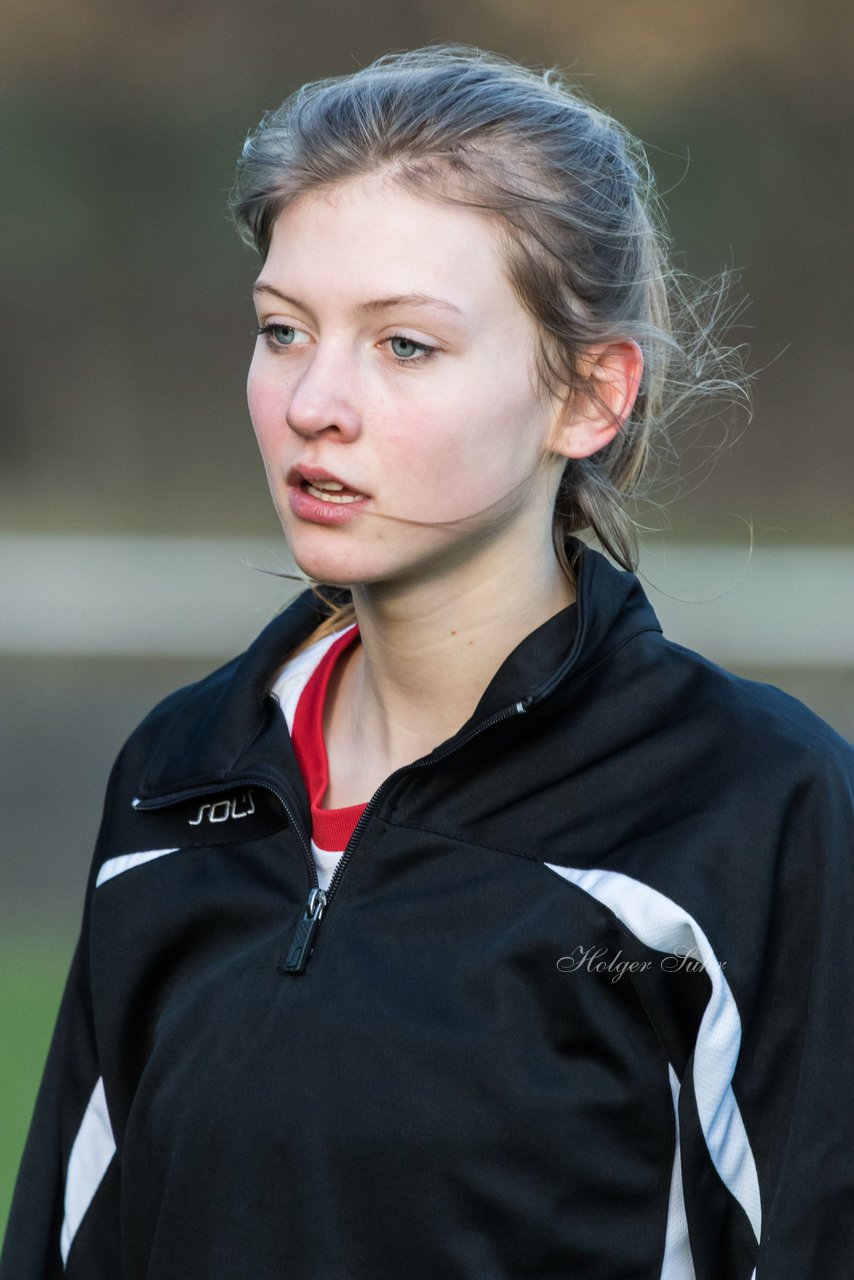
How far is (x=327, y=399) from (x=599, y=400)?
296 mm

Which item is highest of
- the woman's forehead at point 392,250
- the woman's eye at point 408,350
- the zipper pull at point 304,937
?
the woman's forehead at point 392,250

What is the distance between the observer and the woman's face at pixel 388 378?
4.41 feet

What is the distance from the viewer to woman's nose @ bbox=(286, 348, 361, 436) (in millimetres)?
1334

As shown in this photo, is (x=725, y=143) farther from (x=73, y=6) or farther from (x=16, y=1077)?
(x=16, y=1077)

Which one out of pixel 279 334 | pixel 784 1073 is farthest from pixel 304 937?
pixel 279 334

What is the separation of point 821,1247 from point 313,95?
111 cm

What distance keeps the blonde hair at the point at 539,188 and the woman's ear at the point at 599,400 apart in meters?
0.01

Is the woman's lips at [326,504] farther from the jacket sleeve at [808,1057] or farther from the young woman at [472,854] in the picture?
the jacket sleeve at [808,1057]

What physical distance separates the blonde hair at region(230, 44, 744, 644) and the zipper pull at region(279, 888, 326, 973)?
39 centimetres

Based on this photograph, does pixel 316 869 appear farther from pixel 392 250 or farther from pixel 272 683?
pixel 392 250

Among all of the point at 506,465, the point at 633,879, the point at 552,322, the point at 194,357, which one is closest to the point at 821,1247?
the point at 633,879

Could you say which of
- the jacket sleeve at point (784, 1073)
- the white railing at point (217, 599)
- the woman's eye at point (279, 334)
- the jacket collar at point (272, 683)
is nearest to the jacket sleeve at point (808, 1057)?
the jacket sleeve at point (784, 1073)

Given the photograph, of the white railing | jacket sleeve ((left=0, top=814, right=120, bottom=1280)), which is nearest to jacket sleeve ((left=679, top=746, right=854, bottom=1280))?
jacket sleeve ((left=0, top=814, right=120, bottom=1280))

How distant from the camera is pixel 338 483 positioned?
4.50ft
